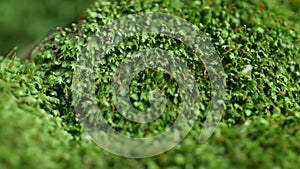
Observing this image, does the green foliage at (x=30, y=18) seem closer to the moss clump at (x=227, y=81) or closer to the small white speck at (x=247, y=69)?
the moss clump at (x=227, y=81)

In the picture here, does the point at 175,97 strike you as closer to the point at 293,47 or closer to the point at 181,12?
the point at 181,12

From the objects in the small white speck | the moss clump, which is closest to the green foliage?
the moss clump

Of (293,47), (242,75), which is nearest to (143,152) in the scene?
(242,75)

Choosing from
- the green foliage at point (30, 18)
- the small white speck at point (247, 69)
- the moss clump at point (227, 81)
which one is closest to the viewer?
the moss clump at point (227, 81)

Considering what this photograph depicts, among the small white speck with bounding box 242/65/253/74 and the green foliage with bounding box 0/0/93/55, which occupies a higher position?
the green foliage with bounding box 0/0/93/55

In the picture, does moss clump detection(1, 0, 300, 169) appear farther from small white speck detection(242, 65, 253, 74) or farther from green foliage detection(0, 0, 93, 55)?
green foliage detection(0, 0, 93, 55)

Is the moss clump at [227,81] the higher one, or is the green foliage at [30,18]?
the green foliage at [30,18]

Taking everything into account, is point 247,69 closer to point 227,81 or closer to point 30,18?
point 227,81

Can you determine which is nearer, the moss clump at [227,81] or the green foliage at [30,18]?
the moss clump at [227,81]

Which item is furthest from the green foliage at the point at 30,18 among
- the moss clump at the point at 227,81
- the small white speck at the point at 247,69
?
the small white speck at the point at 247,69
